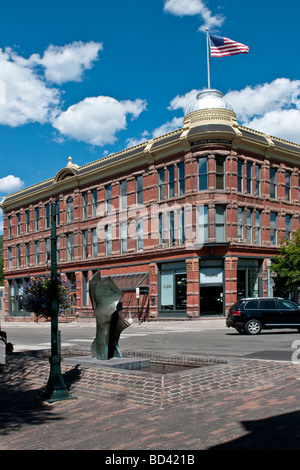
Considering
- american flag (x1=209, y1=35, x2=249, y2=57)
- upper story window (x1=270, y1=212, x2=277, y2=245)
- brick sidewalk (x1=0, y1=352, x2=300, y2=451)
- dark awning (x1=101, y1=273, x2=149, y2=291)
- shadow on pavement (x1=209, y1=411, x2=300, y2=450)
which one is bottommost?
brick sidewalk (x1=0, y1=352, x2=300, y2=451)

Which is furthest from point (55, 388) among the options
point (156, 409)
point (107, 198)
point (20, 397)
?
point (107, 198)

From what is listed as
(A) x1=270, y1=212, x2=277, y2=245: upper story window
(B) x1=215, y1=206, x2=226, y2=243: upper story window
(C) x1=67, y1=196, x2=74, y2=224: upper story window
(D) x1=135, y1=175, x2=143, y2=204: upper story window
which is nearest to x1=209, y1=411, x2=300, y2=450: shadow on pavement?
(B) x1=215, y1=206, x2=226, y2=243: upper story window

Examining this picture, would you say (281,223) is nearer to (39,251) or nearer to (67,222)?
(67,222)

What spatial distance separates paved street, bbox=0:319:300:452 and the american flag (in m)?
25.3

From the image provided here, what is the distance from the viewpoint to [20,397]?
952 cm

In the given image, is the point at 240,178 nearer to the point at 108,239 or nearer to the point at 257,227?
the point at 257,227

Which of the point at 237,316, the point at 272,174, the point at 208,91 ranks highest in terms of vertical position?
the point at 208,91

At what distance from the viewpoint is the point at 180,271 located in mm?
35844

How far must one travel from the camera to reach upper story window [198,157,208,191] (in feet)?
114

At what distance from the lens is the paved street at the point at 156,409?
615 cm

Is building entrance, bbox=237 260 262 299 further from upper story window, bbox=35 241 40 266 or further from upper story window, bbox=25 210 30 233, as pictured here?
upper story window, bbox=25 210 30 233
